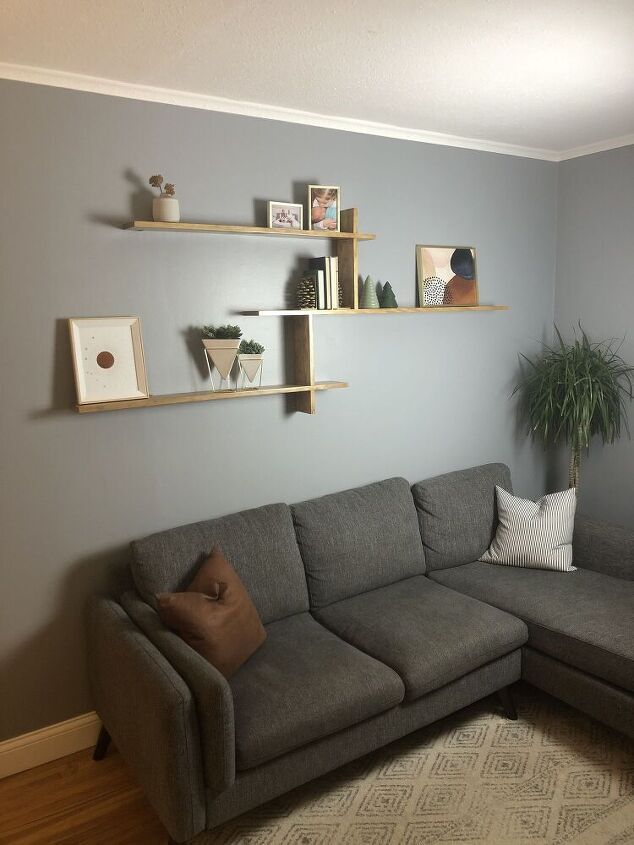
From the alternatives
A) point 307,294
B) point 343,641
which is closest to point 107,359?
point 307,294

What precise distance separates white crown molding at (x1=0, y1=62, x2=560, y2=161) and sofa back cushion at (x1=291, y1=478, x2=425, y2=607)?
170 cm

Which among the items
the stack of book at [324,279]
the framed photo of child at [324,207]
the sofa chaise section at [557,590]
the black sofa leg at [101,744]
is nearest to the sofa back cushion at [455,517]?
the sofa chaise section at [557,590]

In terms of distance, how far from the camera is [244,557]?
2.83m

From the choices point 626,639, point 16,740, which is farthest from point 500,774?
point 16,740

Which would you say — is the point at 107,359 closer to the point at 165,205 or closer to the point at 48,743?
the point at 165,205

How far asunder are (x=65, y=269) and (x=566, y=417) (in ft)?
8.76

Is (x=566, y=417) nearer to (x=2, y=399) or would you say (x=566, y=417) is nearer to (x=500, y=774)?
(x=500, y=774)

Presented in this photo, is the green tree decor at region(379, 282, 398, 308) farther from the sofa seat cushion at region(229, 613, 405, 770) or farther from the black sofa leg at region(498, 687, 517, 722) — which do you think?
the black sofa leg at region(498, 687, 517, 722)

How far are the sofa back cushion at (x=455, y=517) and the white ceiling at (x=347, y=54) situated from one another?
1.76m

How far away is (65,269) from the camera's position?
257cm

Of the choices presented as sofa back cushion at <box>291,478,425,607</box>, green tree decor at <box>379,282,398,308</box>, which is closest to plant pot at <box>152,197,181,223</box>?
green tree decor at <box>379,282,398,308</box>

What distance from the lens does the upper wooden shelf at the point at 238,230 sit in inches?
103

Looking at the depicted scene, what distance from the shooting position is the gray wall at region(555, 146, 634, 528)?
3750 mm

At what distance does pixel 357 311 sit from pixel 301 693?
1.66 m
